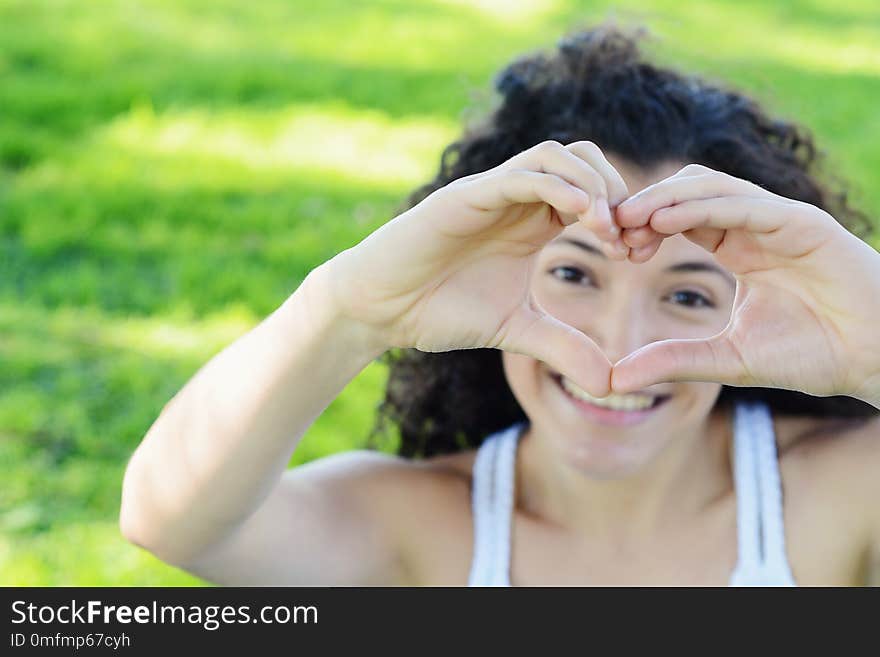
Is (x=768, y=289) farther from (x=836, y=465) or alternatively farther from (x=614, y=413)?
(x=836, y=465)

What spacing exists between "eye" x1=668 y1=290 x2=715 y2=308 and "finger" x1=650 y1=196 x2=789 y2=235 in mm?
617

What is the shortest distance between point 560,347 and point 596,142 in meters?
0.82

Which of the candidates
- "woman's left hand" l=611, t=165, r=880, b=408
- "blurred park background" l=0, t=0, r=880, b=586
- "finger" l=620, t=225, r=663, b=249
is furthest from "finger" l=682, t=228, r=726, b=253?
"blurred park background" l=0, t=0, r=880, b=586

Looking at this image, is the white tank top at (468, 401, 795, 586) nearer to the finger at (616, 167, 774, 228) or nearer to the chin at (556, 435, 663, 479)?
the chin at (556, 435, 663, 479)

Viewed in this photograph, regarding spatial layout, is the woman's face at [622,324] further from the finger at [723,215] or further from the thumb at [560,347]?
the finger at [723,215]

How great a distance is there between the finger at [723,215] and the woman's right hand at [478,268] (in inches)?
2.6

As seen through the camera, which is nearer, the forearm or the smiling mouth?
the forearm

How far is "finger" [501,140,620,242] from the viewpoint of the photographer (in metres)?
1.56

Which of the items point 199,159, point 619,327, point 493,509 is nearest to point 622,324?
point 619,327

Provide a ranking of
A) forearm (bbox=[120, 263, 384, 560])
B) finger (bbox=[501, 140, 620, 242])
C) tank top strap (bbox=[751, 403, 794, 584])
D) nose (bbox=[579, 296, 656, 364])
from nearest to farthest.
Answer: finger (bbox=[501, 140, 620, 242]), forearm (bbox=[120, 263, 384, 560]), nose (bbox=[579, 296, 656, 364]), tank top strap (bbox=[751, 403, 794, 584])

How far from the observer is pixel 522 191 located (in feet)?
5.27

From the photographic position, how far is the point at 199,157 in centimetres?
468

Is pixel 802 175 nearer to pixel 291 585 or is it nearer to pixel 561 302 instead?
pixel 561 302
